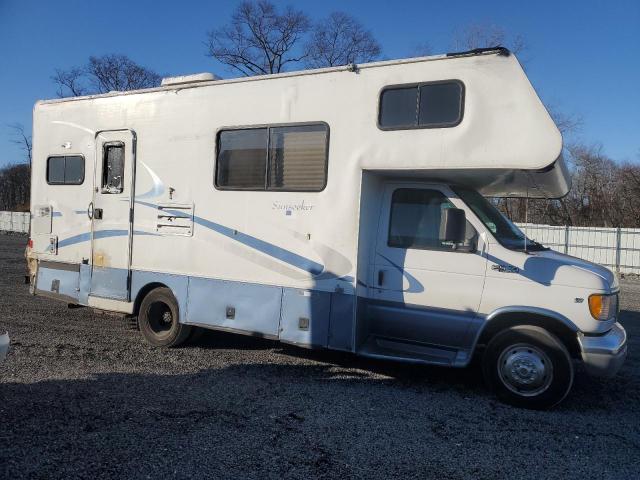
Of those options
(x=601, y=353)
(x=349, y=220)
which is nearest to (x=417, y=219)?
(x=349, y=220)

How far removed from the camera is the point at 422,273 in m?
5.50

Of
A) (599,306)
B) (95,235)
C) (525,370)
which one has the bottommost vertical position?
(525,370)

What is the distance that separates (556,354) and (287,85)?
4.06m

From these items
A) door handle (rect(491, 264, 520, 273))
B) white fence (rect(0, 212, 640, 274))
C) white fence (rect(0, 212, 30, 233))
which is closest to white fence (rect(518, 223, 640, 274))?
white fence (rect(0, 212, 640, 274))

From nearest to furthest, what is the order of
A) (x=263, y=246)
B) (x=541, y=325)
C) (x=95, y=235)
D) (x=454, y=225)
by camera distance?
1. (x=541, y=325)
2. (x=454, y=225)
3. (x=263, y=246)
4. (x=95, y=235)

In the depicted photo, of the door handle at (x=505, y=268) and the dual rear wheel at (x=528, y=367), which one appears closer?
the dual rear wheel at (x=528, y=367)

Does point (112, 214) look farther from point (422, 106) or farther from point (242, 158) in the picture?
point (422, 106)

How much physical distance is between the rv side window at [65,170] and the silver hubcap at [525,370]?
6024 mm

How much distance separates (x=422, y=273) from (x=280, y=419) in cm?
212

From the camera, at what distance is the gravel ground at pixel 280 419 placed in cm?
375

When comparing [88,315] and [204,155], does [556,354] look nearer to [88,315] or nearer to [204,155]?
[204,155]

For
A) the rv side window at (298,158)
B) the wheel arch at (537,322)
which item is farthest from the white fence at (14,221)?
Result: the wheel arch at (537,322)

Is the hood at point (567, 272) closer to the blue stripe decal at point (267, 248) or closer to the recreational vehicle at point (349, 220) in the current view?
the recreational vehicle at point (349, 220)

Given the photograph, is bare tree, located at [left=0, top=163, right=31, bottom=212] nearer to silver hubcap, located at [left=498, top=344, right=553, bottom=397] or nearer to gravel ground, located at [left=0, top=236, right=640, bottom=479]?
gravel ground, located at [left=0, top=236, right=640, bottom=479]
